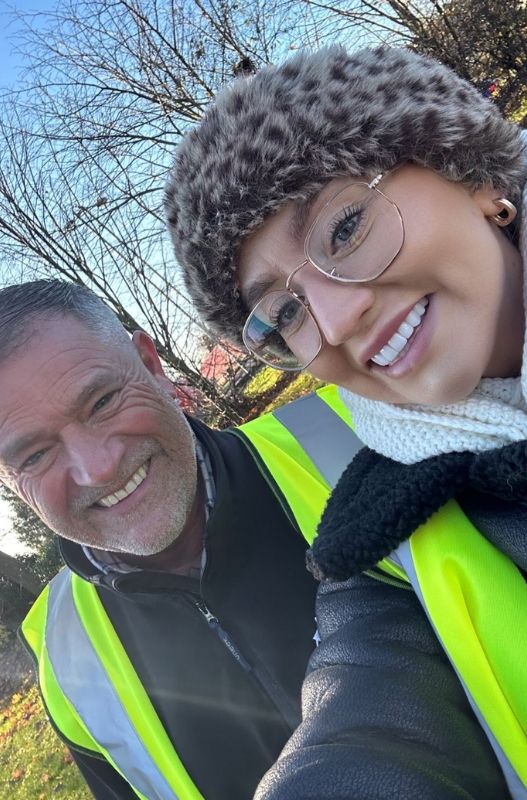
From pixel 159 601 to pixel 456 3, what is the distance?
7.90m

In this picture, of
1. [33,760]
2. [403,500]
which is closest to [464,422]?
[403,500]

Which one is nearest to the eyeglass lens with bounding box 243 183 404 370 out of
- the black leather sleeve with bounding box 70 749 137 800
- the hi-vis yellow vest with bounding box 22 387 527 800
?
the hi-vis yellow vest with bounding box 22 387 527 800

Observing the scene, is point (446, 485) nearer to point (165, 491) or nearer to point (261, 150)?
point (261, 150)

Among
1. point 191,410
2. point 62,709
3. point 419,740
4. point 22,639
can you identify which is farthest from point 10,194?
point 419,740

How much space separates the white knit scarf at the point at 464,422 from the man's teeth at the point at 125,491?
103 cm

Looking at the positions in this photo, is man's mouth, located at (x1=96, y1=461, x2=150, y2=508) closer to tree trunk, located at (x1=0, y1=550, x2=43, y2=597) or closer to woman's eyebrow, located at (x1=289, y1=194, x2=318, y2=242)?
woman's eyebrow, located at (x1=289, y1=194, x2=318, y2=242)

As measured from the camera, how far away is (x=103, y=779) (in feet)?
7.07

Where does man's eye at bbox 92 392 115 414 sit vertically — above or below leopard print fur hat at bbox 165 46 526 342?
below

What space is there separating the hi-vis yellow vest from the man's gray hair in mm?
714

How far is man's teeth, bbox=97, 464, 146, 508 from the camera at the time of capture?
7.14ft

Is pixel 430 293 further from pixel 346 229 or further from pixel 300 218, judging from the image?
pixel 300 218

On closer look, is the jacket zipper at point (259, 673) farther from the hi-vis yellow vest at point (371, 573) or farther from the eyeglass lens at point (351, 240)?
the eyeglass lens at point (351, 240)

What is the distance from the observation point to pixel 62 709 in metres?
2.13

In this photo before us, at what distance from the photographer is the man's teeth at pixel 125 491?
7.14ft
